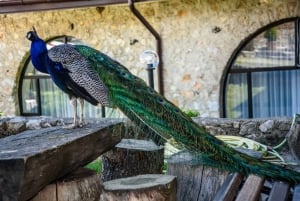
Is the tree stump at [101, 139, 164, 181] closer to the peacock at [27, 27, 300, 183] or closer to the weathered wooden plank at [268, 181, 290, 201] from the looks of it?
the peacock at [27, 27, 300, 183]

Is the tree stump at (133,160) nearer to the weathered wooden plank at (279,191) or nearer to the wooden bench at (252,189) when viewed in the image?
the wooden bench at (252,189)

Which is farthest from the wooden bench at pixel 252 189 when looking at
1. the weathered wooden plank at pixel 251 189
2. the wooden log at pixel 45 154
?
the wooden log at pixel 45 154

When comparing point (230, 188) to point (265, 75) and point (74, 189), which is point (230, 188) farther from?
point (265, 75)

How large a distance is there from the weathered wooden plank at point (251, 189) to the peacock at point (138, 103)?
0.10 meters

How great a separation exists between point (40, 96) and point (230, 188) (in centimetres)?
748

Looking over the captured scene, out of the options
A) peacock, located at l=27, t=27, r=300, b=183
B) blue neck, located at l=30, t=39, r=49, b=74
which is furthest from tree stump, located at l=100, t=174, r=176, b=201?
blue neck, located at l=30, t=39, r=49, b=74

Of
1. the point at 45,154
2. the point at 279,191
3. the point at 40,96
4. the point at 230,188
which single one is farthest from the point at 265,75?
the point at 45,154

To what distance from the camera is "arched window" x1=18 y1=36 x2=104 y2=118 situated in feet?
32.0

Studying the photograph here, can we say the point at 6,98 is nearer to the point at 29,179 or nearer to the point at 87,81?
the point at 87,81

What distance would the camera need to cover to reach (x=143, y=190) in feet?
8.82

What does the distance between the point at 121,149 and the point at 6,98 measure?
638 cm

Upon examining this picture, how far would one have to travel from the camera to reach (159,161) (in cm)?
381

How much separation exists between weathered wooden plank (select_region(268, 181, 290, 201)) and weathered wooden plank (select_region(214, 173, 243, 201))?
0.19 m

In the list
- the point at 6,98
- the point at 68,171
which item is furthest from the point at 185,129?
the point at 6,98
